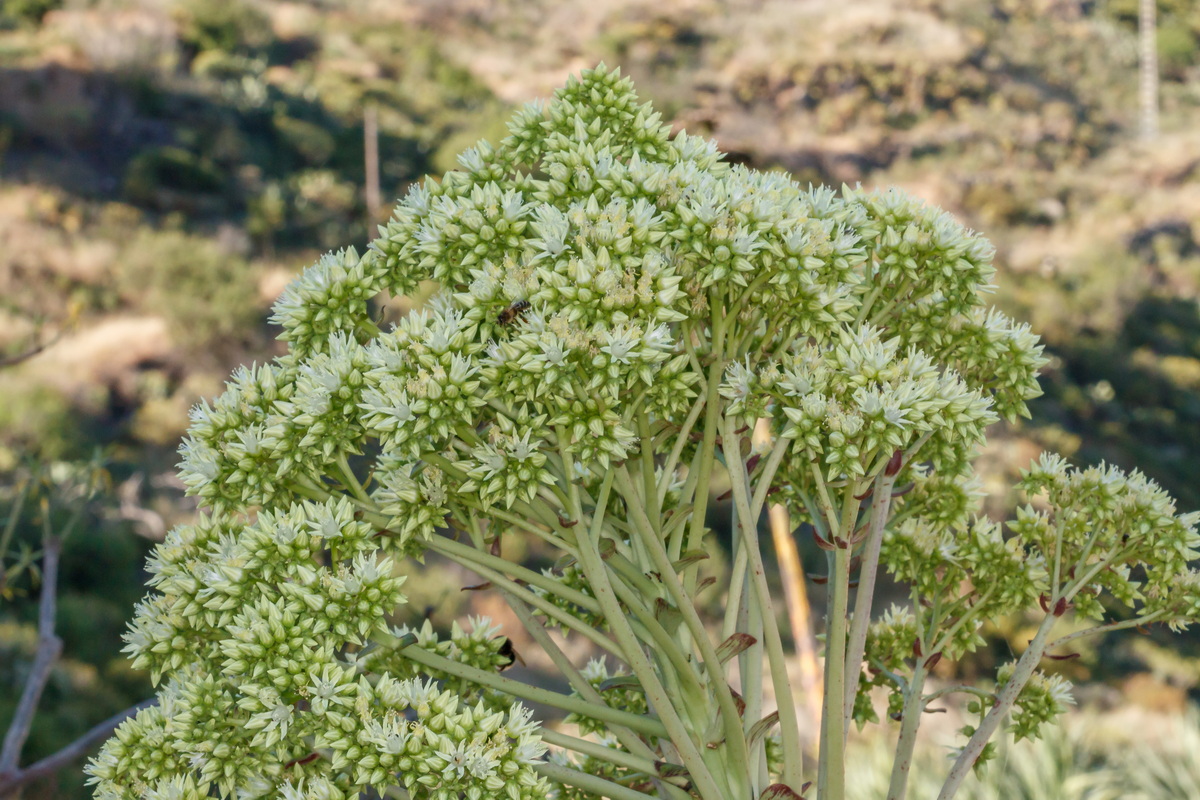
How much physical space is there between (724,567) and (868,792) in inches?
296

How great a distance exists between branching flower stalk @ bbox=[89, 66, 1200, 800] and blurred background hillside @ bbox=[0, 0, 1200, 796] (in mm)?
1774

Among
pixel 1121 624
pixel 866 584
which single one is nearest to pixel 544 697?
pixel 866 584

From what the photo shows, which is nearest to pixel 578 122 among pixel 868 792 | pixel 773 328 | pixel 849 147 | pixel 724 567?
pixel 773 328

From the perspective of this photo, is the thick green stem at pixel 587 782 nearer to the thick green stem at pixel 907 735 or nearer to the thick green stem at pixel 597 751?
the thick green stem at pixel 597 751

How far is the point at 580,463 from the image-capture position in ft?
4.98

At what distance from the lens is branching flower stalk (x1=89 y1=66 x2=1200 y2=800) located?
1.34 m

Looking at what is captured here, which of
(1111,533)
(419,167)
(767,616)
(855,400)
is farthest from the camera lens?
(419,167)

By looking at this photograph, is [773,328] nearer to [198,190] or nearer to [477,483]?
[477,483]

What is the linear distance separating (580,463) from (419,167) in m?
23.6

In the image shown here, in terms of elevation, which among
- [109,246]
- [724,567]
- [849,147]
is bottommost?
[724,567]

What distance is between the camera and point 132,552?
1107cm

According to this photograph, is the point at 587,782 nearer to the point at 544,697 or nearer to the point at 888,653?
the point at 544,697

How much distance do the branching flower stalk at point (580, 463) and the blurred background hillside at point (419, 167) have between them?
5.82 feet

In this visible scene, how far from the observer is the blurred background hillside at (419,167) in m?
14.2
